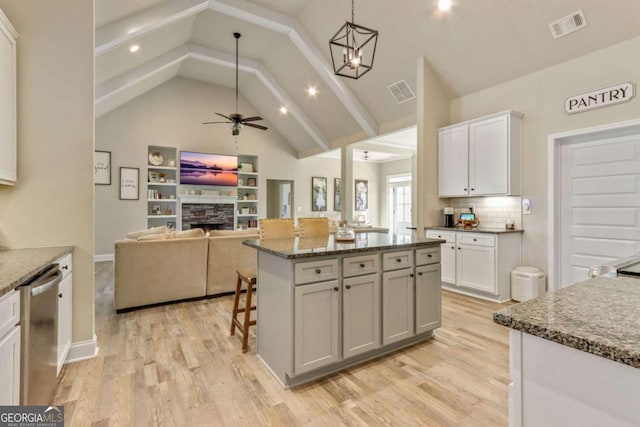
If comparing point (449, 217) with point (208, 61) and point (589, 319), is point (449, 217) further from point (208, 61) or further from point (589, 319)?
point (208, 61)

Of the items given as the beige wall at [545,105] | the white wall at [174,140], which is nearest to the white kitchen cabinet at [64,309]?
the beige wall at [545,105]

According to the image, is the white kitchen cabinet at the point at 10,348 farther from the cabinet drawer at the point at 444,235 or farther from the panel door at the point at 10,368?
the cabinet drawer at the point at 444,235

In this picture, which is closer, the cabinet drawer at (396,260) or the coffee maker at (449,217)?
the cabinet drawer at (396,260)

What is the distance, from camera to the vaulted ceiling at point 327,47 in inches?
141

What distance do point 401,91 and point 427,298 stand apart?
3.90 m

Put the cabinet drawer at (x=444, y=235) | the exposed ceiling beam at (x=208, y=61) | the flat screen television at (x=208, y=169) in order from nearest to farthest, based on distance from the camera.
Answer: the cabinet drawer at (x=444, y=235) < the exposed ceiling beam at (x=208, y=61) < the flat screen television at (x=208, y=169)

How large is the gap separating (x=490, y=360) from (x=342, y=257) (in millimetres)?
1499

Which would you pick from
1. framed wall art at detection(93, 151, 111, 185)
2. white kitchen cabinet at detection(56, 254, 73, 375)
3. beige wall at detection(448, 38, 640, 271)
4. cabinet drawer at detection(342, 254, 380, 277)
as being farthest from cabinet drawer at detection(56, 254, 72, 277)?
framed wall art at detection(93, 151, 111, 185)

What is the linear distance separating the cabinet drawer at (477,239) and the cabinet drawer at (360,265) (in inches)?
90.9

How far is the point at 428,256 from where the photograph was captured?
109 inches

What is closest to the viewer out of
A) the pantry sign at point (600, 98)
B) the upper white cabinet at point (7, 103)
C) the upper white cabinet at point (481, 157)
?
the upper white cabinet at point (7, 103)

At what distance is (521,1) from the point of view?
11.2ft

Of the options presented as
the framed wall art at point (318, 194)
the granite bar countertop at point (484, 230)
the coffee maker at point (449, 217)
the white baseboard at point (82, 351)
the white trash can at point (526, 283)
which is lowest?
the white baseboard at point (82, 351)

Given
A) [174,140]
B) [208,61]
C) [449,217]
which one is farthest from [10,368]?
[174,140]
